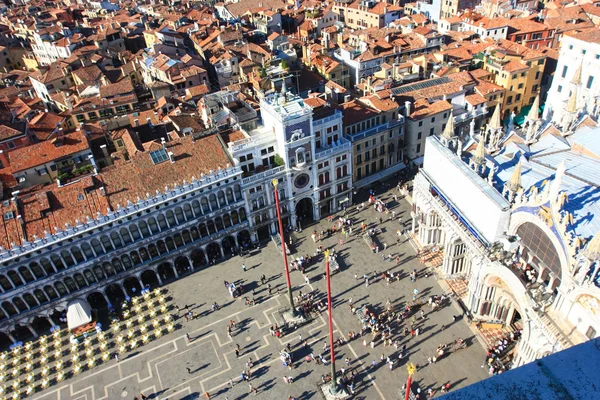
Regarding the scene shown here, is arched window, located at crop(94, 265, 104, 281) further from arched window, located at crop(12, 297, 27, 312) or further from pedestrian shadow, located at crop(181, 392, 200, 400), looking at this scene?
pedestrian shadow, located at crop(181, 392, 200, 400)

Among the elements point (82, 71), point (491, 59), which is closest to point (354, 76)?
point (491, 59)

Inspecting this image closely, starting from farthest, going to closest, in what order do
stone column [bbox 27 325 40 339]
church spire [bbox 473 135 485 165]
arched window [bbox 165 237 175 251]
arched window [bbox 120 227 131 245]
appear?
arched window [bbox 165 237 175 251]
arched window [bbox 120 227 131 245]
stone column [bbox 27 325 40 339]
church spire [bbox 473 135 485 165]

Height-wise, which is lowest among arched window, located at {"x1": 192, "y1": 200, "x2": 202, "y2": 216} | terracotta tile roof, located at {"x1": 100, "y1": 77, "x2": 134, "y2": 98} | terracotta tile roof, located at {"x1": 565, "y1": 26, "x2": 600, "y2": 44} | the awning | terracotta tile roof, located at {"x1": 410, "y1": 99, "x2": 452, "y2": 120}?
the awning

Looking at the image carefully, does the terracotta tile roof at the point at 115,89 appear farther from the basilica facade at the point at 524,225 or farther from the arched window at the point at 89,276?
the basilica facade at the point at 524,225

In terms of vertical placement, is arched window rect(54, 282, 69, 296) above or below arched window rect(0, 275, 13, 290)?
below

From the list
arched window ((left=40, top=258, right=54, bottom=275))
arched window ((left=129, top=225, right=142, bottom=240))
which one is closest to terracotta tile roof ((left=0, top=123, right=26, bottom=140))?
arched window ((left=40, top=258, right=54, bottom=275))

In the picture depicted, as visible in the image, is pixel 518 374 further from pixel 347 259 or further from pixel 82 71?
pixel 82 71
